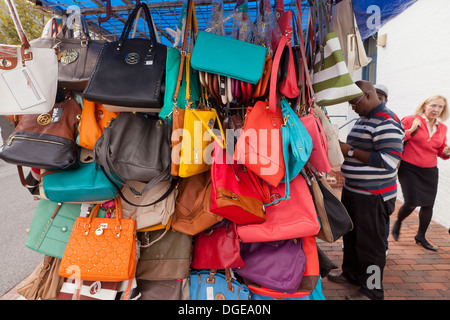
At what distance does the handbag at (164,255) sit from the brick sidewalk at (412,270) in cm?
184

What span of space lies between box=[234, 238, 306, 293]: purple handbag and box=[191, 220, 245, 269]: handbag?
9 centimetres

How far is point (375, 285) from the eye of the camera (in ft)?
8.27

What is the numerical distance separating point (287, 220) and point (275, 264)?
34 cm

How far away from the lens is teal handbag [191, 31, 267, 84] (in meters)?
1.45

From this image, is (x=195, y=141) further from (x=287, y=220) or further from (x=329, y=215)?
(x=329, y=215)

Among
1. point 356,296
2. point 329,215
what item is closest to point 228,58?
point 329,215

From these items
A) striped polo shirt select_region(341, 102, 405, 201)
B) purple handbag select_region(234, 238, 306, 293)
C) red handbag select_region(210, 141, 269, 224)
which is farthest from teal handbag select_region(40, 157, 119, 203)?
striped polo shirt select_region(341, 102, 405, 201)

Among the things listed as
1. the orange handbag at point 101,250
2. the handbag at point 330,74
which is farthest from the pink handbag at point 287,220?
the orange handbag at point 101,250

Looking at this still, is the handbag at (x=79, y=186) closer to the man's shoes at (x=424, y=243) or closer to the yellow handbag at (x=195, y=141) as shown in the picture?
the yellow handbag at (x=195, y=141)

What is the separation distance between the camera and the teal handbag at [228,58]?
145 centimetres

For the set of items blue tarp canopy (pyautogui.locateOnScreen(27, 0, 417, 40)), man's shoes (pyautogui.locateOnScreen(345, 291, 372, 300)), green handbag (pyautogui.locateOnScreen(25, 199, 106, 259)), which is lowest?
man's shoes (pyautogui.locateOnScreen(345, 291, 372, 300))

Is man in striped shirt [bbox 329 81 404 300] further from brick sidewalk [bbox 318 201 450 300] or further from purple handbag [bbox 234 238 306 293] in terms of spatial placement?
purple handbag [bbox 234 238 306 293]

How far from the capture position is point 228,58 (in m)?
1.48
